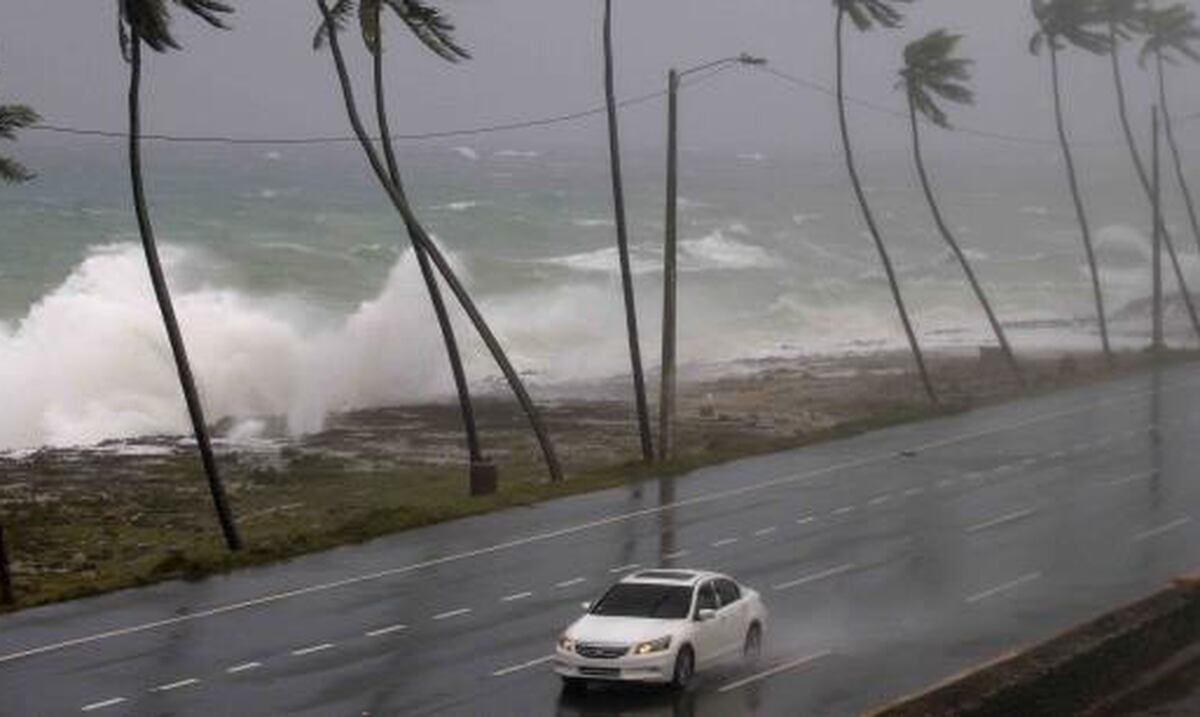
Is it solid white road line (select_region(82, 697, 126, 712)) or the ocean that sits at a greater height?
the ocean

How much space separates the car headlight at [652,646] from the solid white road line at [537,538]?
8.67m

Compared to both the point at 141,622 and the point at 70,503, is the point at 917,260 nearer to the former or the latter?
the point at 70,503

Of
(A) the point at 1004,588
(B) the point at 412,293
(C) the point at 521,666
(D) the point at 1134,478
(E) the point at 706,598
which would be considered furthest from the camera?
(B) the point at 412,293

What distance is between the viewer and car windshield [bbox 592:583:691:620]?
925 inches

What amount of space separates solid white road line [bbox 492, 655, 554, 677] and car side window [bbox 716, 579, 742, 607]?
2385 millimetres

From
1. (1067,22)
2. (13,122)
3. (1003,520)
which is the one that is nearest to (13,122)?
(13,122)

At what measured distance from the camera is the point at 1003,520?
37.1 m

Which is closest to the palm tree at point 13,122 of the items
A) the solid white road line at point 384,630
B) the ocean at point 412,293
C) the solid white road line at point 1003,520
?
the solid white road line at point 384,630

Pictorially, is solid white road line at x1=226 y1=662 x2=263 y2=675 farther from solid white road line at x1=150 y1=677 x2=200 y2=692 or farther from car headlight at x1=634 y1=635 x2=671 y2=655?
car headlight at x1=634 y1=635 x2=671 y2=655

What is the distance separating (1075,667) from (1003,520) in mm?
14922

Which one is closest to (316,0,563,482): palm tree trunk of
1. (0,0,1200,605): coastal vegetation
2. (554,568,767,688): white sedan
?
(0,0,1200,605): coastal vegetation

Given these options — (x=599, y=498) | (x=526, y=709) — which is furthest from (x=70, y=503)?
(x=526, y=709)

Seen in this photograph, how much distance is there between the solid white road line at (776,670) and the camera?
917 inches

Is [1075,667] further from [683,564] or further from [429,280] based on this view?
[429,280]
